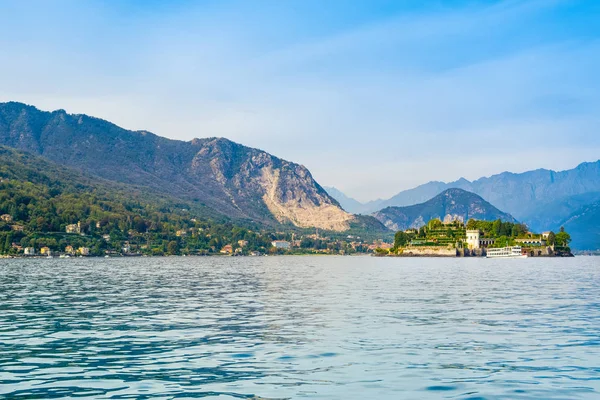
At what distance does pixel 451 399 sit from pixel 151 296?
52.9 m

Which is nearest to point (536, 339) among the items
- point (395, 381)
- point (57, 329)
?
point (395, 381)

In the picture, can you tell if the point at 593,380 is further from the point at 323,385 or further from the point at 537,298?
the point at 537,298

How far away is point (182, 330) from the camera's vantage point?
141 ft

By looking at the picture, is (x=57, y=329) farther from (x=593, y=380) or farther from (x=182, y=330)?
(x=593, y=380)

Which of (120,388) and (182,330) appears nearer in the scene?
(120,388)

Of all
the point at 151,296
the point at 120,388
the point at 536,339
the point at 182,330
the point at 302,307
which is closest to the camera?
the point at 120,388

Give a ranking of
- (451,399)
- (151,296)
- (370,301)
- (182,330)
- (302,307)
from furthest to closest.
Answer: (151,296) → (370,301) → (302,307) → (182,330) → (451,399)

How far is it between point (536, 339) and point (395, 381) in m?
15.1

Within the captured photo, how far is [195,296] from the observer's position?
72.2 meters

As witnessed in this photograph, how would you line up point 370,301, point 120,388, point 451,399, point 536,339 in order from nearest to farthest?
point 451,399 < point 120,388 < point 536,339 < point 370,301

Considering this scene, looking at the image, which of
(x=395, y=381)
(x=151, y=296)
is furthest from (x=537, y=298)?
(x=395, y=381)

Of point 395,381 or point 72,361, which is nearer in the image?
point 395,381

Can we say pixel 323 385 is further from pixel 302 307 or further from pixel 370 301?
pixel 370 301

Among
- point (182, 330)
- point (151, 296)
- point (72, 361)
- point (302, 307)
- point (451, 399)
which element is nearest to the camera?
point (451, 399)
